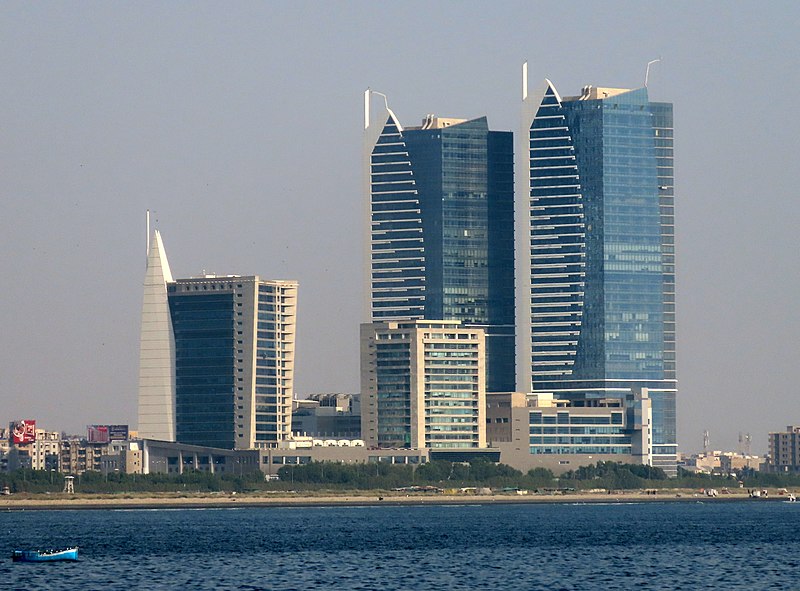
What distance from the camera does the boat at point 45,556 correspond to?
16450cm

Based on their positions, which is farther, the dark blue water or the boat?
the boat

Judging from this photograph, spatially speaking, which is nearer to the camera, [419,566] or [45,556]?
[419,566]

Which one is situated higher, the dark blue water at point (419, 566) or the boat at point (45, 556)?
the boat at point (45, 556)

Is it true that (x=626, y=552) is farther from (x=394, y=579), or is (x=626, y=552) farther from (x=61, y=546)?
(x=61, y=546)

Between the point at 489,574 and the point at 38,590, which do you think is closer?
the point at 38,590

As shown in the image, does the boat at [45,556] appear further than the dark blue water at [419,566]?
Yes

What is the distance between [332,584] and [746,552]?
5245cm

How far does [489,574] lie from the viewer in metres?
150

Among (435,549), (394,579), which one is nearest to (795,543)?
(435,549)

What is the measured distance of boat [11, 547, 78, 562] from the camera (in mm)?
164500

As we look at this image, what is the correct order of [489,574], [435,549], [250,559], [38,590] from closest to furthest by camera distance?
[38,590], [489,574], [250,559], [435,549]

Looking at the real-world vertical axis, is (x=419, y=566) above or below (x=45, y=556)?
below

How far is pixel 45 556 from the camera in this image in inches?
6476

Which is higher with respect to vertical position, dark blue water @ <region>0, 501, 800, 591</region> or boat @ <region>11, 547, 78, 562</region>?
boat @ <region>11, 547, 78, 562</region>
